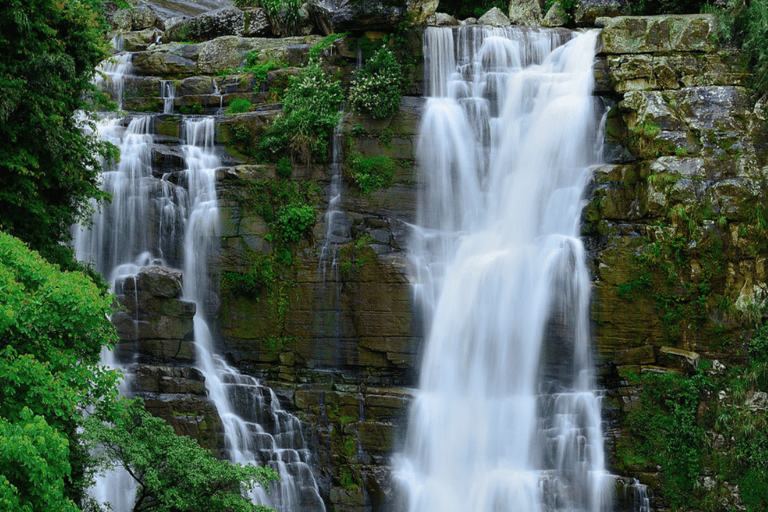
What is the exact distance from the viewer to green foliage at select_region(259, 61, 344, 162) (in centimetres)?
1991

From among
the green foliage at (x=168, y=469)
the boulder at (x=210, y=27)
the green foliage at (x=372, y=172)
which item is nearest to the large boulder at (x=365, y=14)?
the green foliage at (x=372, y=172)

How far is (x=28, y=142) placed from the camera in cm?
1287

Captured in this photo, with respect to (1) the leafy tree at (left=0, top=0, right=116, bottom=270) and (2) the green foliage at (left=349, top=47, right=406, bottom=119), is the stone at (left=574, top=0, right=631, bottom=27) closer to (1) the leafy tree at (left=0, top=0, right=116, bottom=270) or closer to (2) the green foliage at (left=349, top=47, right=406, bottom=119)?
(2) the green foliage at (left=349, top=47, right=406, bottom=119)

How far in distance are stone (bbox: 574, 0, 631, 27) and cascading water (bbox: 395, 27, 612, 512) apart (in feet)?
7.10

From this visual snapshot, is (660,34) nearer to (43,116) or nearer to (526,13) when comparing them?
(526,13)

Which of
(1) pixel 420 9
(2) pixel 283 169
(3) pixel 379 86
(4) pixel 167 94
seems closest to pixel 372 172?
(2) pixel 283 169

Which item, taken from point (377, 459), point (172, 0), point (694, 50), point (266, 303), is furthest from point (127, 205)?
point (172, 0)

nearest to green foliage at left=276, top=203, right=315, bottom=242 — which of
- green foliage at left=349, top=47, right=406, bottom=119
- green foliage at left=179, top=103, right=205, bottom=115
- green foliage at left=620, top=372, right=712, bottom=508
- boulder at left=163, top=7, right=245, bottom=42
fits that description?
green foliage at left=349, top=47, right=406, bottom=119

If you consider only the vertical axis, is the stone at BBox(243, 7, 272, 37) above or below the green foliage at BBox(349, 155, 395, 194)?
above

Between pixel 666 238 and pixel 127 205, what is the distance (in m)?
14.7

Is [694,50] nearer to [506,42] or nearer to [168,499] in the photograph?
[506,42]

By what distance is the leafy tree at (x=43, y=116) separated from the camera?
12438 millimetres

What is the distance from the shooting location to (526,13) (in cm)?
2647

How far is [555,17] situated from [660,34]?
5517mm
